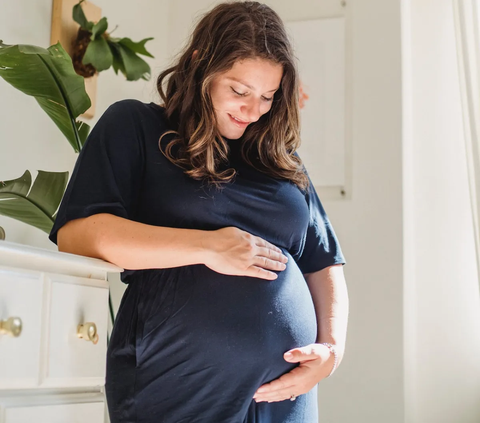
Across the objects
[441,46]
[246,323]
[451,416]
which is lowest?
[451,416]

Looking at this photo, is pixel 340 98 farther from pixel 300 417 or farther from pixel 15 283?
pixel 15 283

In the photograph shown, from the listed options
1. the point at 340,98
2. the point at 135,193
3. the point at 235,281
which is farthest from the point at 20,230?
A: the point at 340,98

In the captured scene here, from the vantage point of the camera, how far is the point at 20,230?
Answer: 1771 mm

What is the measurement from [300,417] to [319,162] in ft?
4.47

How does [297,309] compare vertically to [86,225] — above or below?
below

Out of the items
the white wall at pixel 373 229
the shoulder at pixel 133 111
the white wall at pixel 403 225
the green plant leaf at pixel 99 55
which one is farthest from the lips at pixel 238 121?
the white wall at pixel 373 229

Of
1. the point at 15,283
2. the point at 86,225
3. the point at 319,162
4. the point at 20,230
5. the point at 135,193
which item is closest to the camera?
the point at 15,283

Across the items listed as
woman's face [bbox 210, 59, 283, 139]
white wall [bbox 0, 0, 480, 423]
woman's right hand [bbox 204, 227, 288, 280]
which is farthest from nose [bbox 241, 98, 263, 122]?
white wall [bbox 0, 0, 480, 423]

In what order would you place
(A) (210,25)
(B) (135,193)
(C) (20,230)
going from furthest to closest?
(C) (20,230)
(A) (210,25)
(B) (135,193)

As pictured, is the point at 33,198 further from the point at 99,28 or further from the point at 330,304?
the point at 330,304

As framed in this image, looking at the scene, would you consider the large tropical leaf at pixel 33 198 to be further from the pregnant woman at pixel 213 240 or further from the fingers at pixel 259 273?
the fingers at pixel 259 273

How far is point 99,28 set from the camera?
1.92 metres

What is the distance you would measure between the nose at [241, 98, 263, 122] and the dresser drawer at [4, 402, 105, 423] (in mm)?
572

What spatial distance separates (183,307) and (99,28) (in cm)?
118
